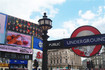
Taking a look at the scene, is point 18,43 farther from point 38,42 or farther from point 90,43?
point 90,43

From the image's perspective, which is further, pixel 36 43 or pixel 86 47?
pixel 36 43

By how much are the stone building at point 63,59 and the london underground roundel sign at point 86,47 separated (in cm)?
6008

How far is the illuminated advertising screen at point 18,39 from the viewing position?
41537 mm

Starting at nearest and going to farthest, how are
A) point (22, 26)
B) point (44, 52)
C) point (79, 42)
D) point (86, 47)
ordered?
point (86, 47) < point (79, 42) < point (44, 52) < point (22, 26)

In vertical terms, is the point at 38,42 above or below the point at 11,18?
below

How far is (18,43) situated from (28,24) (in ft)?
26.7

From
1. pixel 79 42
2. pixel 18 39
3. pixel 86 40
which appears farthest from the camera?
pixel 18 39

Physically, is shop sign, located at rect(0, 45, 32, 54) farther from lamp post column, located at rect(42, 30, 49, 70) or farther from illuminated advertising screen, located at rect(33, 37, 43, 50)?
lamp post column, located at rect(42, 30, 49, 70)

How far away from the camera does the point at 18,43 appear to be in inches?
1715

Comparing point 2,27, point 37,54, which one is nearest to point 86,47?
point 2,27

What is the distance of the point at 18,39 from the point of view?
4366 centimetres

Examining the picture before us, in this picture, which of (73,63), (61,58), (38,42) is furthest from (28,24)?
(73,63)

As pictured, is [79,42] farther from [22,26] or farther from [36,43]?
[36,43]

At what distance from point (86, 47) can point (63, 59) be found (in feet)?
203
